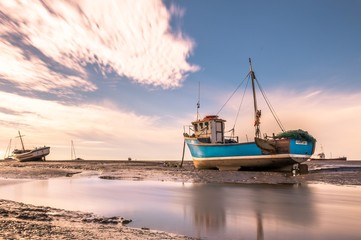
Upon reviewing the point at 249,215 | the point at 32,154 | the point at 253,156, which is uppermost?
the point at 32,154

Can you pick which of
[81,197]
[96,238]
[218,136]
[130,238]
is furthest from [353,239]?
[218,136]

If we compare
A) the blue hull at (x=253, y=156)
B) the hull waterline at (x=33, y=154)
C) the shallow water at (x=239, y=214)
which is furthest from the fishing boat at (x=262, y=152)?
the hull waterline at (x=33, y=154)

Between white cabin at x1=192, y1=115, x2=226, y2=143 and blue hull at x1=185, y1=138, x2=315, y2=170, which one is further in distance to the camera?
white cabin at x1=192, y1=115, x2=226, y2=143

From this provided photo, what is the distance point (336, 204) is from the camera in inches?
414

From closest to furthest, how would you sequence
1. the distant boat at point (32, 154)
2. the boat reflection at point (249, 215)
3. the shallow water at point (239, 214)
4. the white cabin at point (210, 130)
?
the shallow water at point (239, 214) → the boat reflection at point (249, 215) → the white cabin at point (210, 130) → the distant boat at point (32, 154)

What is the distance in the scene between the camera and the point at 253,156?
88.3ft

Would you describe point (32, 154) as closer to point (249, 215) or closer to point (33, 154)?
point (33, 154)

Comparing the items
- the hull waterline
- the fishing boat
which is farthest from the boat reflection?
the hull waterline

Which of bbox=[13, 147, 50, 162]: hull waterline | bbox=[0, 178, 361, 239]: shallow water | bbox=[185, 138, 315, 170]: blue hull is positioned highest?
bbox=[13, 147, 50, 162]: hull waterline

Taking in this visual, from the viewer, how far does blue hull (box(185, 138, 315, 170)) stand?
85.5 ft

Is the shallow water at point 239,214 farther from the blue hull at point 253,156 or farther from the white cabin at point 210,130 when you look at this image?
the white cabin at point 210,130

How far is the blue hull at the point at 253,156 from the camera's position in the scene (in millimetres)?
26062

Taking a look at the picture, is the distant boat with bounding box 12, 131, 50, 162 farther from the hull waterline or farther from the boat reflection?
the boat reflection

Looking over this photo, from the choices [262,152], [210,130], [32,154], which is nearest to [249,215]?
[262,152]
